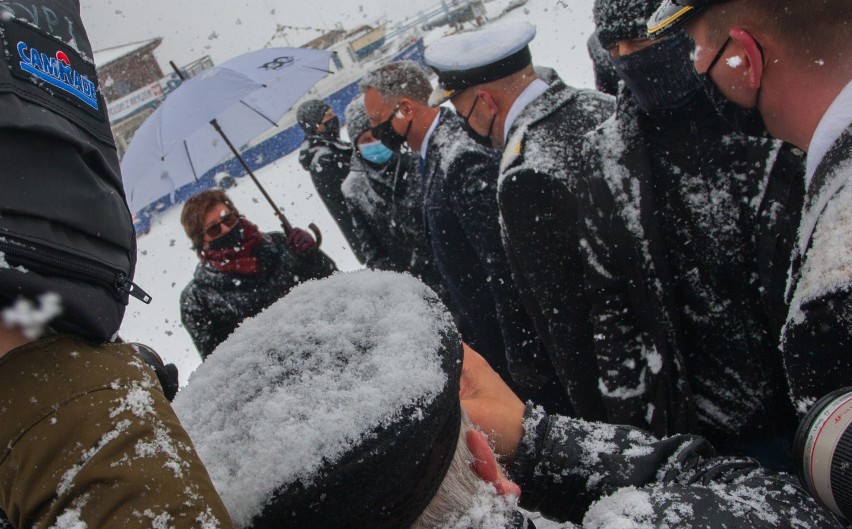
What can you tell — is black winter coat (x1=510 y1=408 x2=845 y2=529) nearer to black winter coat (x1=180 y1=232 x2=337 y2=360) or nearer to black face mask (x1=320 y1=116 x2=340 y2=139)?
black winter coat (x1=180 y1=232 x2=337 y2=360)

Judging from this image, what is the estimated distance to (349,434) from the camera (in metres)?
0.64

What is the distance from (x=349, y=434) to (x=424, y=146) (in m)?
2.40

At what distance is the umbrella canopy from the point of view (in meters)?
3.82

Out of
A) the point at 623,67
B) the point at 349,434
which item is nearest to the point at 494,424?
the point at 349,434

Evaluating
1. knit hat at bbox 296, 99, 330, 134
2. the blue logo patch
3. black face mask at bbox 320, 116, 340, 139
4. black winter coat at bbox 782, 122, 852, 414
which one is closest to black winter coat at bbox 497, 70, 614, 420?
black winter coat at bbox 782, 122, 852, 414

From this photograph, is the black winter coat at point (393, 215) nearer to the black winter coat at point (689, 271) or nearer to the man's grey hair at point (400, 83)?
the man's grey hair at point (400, 83)

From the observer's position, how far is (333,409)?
0.66 m

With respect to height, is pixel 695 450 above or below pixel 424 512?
below

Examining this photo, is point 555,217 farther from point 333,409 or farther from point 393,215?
point 393,215

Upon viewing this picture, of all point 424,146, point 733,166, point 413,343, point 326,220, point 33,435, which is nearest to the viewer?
point 33,435

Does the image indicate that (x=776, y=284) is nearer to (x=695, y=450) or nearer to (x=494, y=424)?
(x=695, y=450)

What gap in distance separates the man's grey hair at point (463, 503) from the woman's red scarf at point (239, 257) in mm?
2568

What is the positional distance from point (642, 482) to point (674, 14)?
1017mm

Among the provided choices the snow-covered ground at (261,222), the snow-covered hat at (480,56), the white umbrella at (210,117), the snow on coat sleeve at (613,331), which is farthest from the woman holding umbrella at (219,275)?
the snow-covered ground at (261,222)
